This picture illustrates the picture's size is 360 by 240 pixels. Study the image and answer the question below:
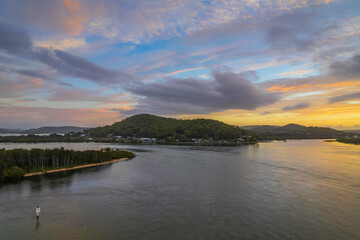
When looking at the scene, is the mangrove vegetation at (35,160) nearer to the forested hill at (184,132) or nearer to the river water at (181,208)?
the river water at (181,208)

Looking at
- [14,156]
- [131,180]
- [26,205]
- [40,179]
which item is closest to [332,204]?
[131,180]

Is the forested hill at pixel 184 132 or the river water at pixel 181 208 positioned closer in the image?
the river water at pixel 181 208

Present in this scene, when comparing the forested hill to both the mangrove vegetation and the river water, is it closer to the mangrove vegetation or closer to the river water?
the mangrove vegetation

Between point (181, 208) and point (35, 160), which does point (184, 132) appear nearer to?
point (35, 160)

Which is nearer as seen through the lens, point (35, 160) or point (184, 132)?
point (35, 160)

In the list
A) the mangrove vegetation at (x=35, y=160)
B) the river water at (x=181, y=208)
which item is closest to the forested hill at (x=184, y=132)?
the mangrove vegetation at (x=35, y=160)

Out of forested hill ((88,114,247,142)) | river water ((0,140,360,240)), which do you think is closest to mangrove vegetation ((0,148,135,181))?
river water ((0,140,360,240))

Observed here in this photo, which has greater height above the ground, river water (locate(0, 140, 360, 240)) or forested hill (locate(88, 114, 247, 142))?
forested hill (locate(88, 114, 247, 142))

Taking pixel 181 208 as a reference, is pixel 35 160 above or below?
above

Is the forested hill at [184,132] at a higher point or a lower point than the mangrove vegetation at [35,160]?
higher

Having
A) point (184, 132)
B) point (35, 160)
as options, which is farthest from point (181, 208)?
point (184, 132)

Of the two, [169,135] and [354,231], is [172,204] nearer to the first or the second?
[354,231]
